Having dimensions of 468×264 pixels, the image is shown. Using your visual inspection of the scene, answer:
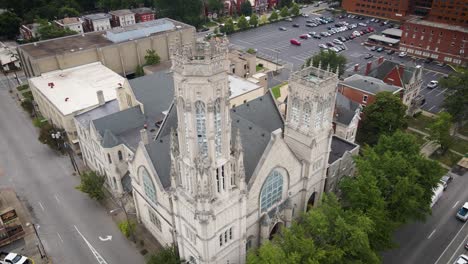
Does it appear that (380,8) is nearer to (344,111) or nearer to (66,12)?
(344,111)

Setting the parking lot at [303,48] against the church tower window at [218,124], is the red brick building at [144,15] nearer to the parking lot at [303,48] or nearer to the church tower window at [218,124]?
the parking lot at [303,48]

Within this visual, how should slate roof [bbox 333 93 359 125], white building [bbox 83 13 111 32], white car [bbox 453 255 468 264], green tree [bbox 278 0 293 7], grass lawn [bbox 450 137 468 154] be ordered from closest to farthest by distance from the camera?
1. white car [bbox 453 255 468 264]
2. slate roof [bbox 333 93 359 125]
3. grass lawn [bbox 450 137 468 154]
4. white building [bbox 83 13 111 32]
5. green tree [bbox 278 0 293 7]

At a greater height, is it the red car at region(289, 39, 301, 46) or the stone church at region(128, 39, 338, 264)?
the stone church at region(128, 39, 338, 264)

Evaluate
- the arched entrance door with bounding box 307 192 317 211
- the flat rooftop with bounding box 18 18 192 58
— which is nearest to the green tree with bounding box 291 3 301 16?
the flat rooftop with bounding box 18 18 192 58

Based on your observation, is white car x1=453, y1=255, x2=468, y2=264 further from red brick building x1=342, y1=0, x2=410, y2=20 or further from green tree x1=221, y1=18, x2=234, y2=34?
red brick building x1=342, y1=0, x2=410, y2=20

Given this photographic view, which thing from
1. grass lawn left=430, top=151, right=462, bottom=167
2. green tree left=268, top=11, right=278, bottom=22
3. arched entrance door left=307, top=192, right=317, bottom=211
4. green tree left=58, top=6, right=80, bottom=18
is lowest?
grass lawn left=430, top=151, right=462, bottom=167

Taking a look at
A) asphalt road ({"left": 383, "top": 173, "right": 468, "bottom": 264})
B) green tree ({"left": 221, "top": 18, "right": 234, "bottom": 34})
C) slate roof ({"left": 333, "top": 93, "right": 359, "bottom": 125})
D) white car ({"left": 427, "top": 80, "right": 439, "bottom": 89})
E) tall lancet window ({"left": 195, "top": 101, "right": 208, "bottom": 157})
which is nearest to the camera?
tall lancet window ({"left": 195, "top": 101, "right": 208, "bottom": 157})

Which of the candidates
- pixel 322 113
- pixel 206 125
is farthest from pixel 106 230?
pixel 322 113

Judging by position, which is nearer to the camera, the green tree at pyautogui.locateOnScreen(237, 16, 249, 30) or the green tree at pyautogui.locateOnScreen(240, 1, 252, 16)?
the green tree at pyautogui.locateOnScreen(237, 16, 249, 30)
